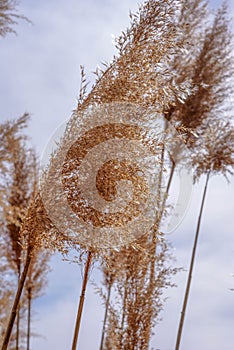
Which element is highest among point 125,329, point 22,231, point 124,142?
point 124,142

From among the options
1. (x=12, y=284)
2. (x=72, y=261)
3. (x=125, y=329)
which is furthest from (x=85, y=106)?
(x=12, y=284)

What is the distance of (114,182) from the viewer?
268 cm

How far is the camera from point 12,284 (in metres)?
5.43

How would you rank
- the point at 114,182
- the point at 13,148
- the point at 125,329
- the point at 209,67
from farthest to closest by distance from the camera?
the point at 209,67 < the point at 13,148 < the point at 125,329 < the point at 114,182

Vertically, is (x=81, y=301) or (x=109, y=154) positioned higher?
(x=109, y=154)

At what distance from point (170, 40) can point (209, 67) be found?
247cm

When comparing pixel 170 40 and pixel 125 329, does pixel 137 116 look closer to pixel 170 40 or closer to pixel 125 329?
pixel 170 40

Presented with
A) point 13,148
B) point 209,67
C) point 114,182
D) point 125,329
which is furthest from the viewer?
point 209,67

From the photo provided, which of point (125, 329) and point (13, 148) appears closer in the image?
point (125, 329)

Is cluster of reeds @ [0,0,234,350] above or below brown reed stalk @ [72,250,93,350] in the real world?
above

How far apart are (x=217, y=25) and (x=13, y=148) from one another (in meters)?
2.48

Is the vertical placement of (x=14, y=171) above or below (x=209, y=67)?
below

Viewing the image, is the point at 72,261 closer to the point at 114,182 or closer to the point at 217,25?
the point at 114,182

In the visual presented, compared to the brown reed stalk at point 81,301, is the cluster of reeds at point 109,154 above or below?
above
